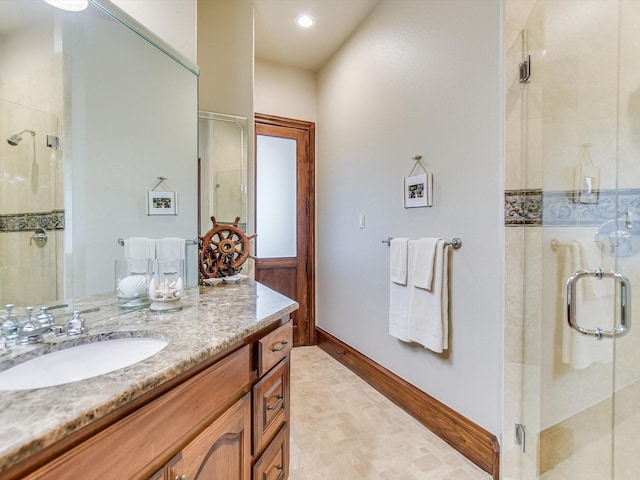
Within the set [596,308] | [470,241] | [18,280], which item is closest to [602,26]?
[470,241]

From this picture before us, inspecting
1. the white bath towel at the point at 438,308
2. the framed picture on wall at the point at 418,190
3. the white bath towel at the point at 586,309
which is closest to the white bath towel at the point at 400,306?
the white bath towel at the point at 438,308

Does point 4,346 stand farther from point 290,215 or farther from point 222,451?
point 290,215

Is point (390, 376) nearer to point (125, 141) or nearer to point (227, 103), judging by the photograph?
point (125, 141)

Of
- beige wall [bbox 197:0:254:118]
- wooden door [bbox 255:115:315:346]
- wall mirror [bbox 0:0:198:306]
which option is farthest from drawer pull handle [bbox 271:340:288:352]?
wooden door [bbox 255:115:315:346]

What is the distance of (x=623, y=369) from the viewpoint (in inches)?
49.4

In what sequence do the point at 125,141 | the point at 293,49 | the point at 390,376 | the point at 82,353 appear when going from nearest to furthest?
the point at 82,353, the point at 125,141, the point at 390,376, the point at 293,49

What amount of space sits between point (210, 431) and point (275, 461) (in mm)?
518

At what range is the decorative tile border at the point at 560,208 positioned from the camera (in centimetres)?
125

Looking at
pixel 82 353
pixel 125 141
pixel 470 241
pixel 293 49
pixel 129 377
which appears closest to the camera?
pixel 129 377

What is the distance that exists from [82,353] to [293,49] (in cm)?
282

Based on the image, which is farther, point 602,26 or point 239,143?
point 239,143

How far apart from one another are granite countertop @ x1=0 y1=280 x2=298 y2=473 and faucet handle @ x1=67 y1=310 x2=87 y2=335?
0.02 meters

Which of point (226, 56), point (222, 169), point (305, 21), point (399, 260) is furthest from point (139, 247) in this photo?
point (305, 21)

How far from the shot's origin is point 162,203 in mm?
1418
